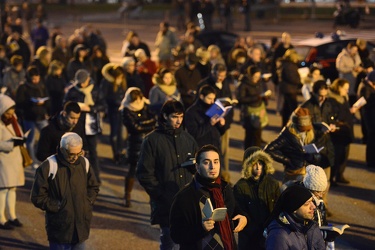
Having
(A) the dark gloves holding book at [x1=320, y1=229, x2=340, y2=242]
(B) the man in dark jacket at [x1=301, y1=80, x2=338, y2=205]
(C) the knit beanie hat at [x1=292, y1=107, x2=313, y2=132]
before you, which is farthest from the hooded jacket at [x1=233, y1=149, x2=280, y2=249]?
(B) the man in dark jacket at [x1=301, y1=80, x2=338, y2=205]

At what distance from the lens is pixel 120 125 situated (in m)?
16.2

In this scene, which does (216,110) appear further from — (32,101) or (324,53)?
(324,53)

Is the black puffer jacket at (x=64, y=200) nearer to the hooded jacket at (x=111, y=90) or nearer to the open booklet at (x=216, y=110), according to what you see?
the open booklet at (x=216, y=110)

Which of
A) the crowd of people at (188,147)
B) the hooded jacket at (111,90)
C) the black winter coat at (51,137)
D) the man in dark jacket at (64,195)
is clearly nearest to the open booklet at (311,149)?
the crowd of people at (188,147)

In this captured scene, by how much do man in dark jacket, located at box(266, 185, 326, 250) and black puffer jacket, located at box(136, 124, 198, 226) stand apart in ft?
8.58

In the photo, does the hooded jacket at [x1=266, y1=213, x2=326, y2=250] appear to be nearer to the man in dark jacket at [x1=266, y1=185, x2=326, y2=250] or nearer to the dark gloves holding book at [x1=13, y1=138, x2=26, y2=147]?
the man in dark jacket at [x1=266, y1=185, x2=326, y2=250]

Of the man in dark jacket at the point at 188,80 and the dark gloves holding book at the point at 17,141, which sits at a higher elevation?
the dark gloves holding book at the point at 17,141

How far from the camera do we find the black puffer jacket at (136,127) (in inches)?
525

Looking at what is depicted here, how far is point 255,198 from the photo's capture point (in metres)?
9.17

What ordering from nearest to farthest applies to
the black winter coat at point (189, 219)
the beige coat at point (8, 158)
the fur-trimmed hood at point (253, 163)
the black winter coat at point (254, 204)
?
the black winter coat at point (189, 219) < the black winter coat at point (254, 204) < the fur-trimmed hood at point (253, 163) < the beige coat at point (8, 158)

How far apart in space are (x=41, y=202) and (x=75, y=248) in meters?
0.62

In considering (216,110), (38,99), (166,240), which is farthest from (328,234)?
(38,99)

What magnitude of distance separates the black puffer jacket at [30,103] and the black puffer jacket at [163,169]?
6006 mm

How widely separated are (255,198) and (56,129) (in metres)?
3.32
